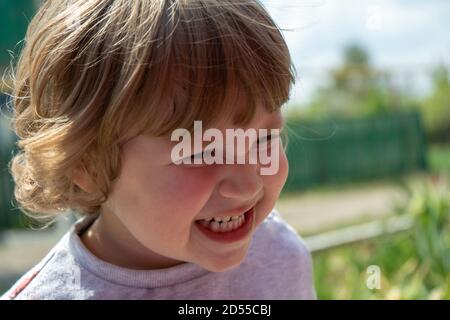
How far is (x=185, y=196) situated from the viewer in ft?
2.93

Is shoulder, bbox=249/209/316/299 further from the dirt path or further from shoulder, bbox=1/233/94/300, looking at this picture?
the dirt path

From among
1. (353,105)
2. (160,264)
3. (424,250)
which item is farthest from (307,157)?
(160,264)

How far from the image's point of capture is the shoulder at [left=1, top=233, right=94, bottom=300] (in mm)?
1017

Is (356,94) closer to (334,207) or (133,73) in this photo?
(334,207)

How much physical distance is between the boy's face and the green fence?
7.40 m

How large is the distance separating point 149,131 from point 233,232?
20cm

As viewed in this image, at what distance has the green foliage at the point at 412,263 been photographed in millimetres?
1770

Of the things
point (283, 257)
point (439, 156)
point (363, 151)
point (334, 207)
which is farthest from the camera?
point (363, 151)

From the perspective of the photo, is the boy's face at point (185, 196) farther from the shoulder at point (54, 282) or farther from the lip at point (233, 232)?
the shoulder at point (54, 282)

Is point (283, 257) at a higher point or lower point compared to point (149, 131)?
lower

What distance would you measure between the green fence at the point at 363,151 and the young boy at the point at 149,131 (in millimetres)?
7346

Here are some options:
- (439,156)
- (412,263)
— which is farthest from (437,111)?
(412,263)

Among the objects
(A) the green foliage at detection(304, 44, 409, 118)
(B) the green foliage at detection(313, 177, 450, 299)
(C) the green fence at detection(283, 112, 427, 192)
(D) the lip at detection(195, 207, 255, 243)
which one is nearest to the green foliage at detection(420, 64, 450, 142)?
(C) the green fence at detection(283, 112, 427, 192)

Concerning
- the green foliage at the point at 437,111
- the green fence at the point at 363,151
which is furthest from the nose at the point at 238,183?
the green fence at the point at 363,151
